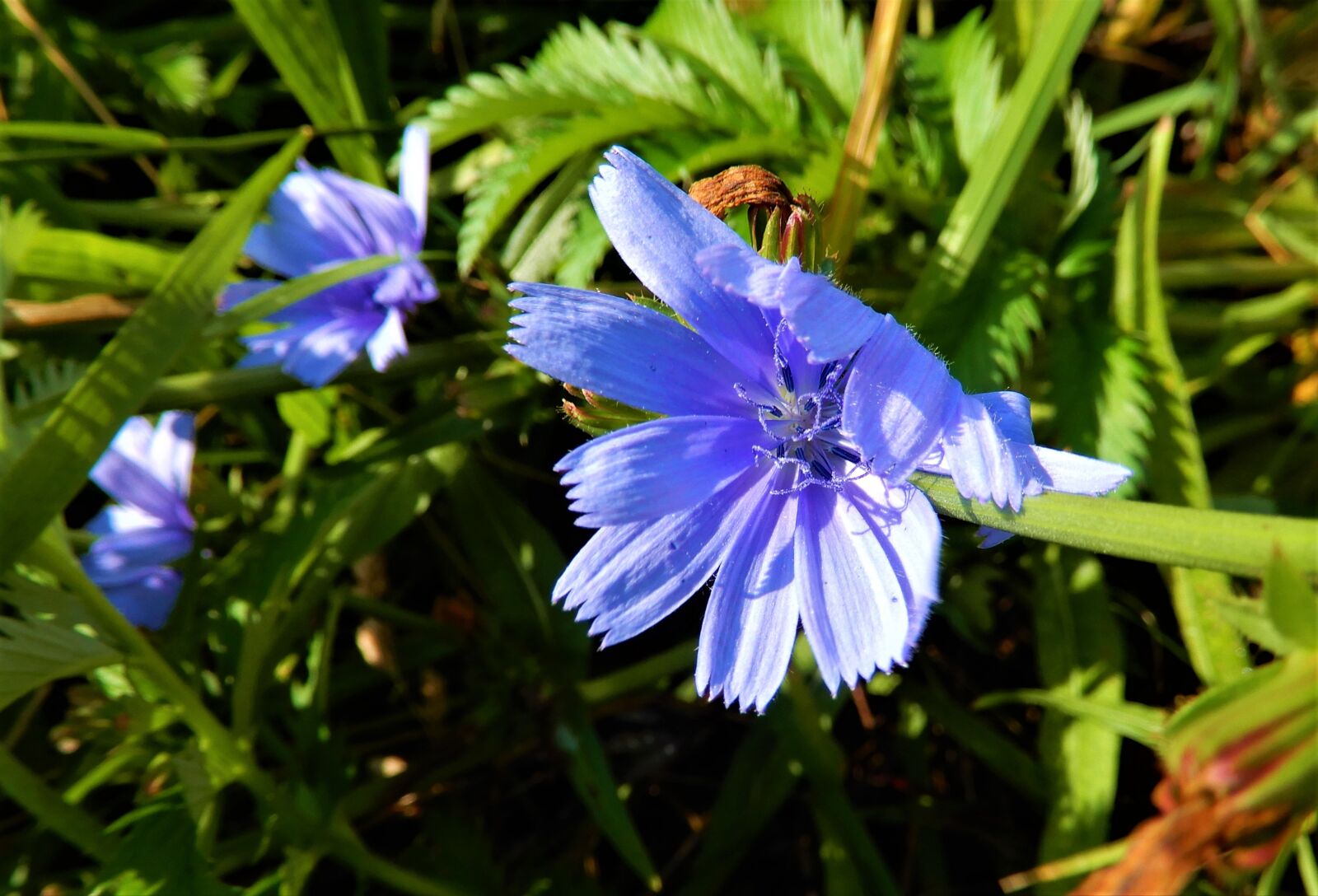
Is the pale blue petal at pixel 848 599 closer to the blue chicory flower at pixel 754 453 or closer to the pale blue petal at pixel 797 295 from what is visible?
the blue chicory flower at pixel 754 453

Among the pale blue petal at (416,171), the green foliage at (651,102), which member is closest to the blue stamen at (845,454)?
the green foliage at (651,102)

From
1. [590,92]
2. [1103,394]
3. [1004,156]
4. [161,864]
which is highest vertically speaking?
[590,92]

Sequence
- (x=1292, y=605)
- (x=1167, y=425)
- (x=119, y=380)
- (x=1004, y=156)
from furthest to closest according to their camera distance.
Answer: (x=1167, y=425) → (x=1004, y=156) → (x=119, y=380) → (x=1292, y=605)

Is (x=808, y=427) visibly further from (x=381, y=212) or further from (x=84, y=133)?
(x=84, y=133)

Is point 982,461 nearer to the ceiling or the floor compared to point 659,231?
nearer to the floor

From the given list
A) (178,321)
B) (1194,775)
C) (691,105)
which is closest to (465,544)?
(178,321)

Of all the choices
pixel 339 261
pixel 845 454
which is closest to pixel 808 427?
pixel 845 454
